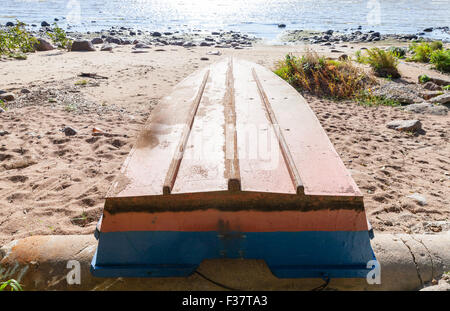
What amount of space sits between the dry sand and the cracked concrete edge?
33 centimetres

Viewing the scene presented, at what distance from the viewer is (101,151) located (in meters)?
4.04

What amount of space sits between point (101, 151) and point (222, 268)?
2.65 metres

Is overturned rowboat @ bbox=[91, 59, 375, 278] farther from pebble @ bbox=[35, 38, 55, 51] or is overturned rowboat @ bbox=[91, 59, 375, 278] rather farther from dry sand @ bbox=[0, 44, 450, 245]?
pebble @ bbox=[35, 38, 55, 51]

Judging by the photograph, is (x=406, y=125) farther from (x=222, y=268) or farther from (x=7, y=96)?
(x=7, y=96)

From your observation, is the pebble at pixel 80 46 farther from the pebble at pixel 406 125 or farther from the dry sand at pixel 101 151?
the pebble at pixel 406 125

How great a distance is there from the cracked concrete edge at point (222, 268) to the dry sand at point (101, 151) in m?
0.33

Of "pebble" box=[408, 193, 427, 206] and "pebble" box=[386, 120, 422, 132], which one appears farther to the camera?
"pebble" box=[386, 120, 422, 132]

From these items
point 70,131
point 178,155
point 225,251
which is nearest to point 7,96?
point 70,131

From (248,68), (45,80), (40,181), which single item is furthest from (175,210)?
(45,80)

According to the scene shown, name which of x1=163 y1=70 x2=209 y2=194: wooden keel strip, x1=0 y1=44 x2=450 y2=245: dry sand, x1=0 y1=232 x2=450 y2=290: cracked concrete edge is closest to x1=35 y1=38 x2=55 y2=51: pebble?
x1=0 y1=44 x2=450 y2=245: dry sand

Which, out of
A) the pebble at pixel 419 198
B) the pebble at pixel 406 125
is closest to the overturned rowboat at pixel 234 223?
the pebble at pixel 419 198

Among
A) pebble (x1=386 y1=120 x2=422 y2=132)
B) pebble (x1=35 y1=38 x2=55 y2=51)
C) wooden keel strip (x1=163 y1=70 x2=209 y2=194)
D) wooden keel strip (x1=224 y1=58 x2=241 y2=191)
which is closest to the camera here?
wooden keel strip (x1=224 y1=58 x2=241 y2=191)

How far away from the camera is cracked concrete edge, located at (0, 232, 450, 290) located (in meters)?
2.01
